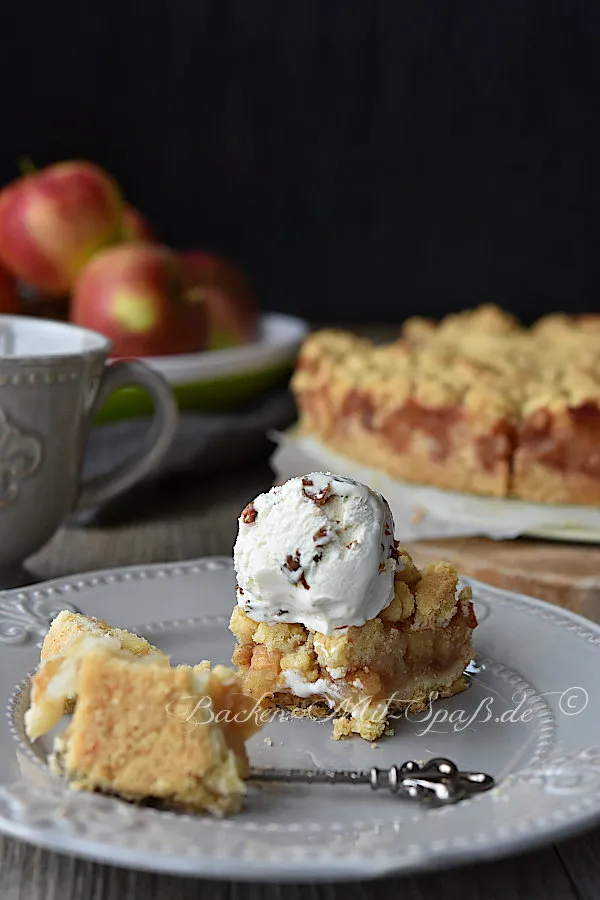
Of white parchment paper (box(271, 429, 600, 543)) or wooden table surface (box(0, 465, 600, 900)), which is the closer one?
wooden table surface (box(0, 465, 600, 900))

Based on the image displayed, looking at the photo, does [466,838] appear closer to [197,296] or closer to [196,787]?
[196,787]

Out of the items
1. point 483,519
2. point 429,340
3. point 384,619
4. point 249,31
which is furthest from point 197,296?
point 249,31

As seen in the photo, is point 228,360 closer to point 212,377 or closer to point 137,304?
point 212,377

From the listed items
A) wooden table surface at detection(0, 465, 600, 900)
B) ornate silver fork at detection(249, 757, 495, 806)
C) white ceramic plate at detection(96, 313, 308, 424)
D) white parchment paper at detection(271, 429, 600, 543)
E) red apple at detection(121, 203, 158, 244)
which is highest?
red apple at detection(121, 203, 158, 244)

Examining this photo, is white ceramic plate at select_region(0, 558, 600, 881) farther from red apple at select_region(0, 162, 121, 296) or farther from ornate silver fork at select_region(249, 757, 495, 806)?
red apple at select_region(0, 162, 121, 296)

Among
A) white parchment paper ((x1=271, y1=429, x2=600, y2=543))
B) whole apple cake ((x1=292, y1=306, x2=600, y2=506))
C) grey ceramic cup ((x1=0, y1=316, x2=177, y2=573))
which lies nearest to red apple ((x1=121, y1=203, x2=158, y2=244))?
whole apple cake ((x1=292, y1=306, x2=600, y2=506))
